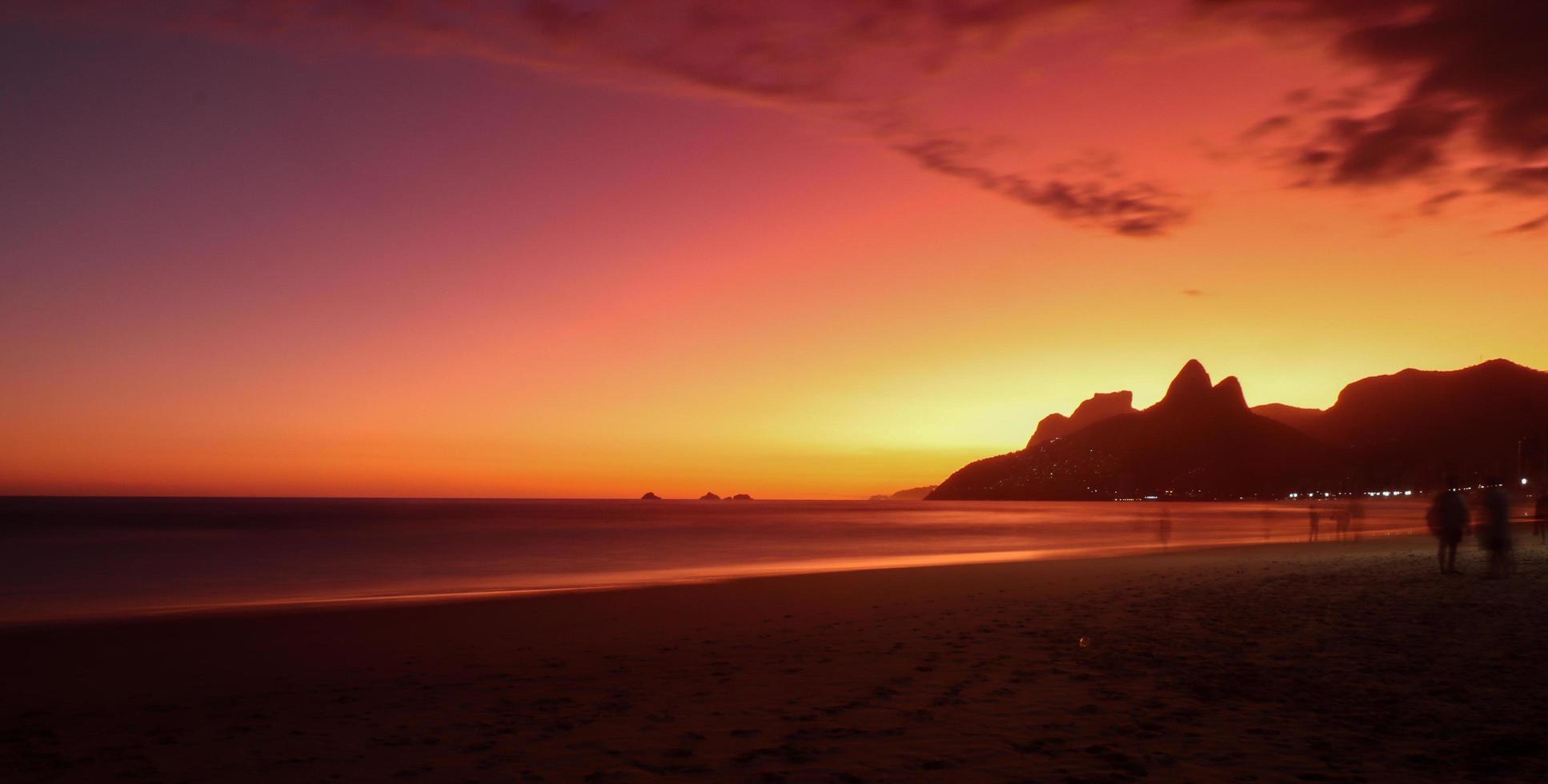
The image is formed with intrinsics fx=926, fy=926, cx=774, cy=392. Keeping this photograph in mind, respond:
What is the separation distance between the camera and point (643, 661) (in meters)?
12.6

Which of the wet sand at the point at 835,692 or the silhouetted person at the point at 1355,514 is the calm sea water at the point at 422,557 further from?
the wet sand at the point at 835,692

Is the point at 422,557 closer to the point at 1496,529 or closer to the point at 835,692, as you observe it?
the point at 835,692

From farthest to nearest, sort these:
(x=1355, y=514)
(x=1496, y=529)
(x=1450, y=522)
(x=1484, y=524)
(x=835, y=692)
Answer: (x=1355, y=514) < (x=1450, y=522) < (x=1484, y=524) < (x=1496, y=529) < (x=835, y=692)

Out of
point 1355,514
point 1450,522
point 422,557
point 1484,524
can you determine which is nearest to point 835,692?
point 1450,522

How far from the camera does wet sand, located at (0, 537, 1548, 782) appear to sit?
24.6 feet

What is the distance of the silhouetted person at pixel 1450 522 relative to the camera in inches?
801

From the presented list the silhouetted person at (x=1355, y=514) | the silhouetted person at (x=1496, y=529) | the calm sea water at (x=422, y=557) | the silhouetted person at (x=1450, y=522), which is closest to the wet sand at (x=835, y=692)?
the silhouetted person at (x=1496, y=529)

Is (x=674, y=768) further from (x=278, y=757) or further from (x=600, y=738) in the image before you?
(x=278, y=757)

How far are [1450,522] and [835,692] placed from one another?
17.6m

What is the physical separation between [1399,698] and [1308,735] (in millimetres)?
1912

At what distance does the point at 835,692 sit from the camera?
10.1 m

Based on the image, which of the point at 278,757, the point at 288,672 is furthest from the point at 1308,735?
the point at 288,672

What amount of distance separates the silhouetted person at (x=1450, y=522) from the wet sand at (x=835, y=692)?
4.99ft

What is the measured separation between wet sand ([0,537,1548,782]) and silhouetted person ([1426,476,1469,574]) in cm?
152
